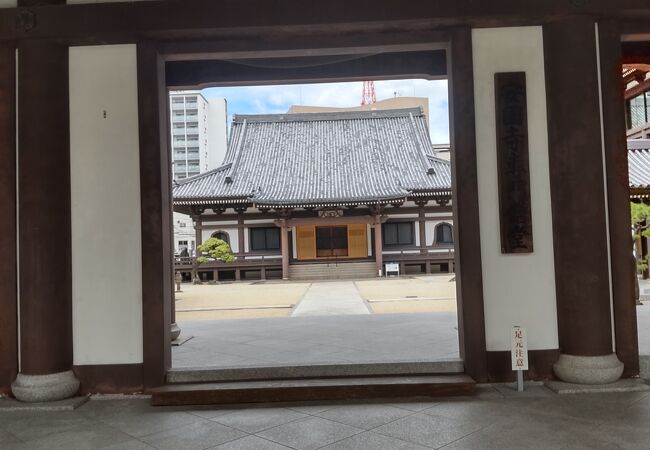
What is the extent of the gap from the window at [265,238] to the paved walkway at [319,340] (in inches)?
603

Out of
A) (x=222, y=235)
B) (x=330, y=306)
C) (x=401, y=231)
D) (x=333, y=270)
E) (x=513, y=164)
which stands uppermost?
(x=513, y=164)

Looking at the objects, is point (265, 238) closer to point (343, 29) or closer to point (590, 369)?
point (343, 29)

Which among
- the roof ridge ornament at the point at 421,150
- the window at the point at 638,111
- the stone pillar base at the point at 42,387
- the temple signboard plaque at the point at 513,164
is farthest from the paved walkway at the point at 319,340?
the roof ridge ornament at the point at 421,150

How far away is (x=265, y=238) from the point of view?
2317 centimetres

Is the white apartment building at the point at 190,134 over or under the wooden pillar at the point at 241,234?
over

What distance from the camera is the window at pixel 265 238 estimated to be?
75.8 feet

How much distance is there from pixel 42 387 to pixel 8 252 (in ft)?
3.90

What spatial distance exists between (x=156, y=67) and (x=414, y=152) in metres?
22.1

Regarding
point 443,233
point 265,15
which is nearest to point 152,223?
point 265,15

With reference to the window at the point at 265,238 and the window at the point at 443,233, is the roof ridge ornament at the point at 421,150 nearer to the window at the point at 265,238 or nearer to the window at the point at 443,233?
the window at the point at 443,233

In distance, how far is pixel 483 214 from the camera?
4.13m

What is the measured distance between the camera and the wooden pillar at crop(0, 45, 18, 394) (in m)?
4.02

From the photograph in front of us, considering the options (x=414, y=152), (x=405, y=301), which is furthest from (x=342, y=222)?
(x=405, y=301)

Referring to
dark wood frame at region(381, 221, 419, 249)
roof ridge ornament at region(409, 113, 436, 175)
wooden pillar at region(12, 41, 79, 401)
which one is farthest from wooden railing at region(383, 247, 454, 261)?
wooden pillar at region(12, 41, 79, 401)
